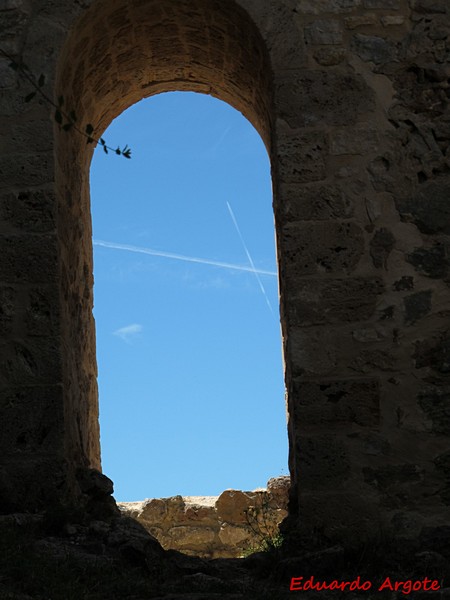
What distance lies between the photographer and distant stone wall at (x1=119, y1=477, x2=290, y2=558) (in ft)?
21.9

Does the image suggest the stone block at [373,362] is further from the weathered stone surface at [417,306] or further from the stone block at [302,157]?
the stone block at [302,157]

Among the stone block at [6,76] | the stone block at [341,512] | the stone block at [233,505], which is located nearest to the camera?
the stone block at [341,512]

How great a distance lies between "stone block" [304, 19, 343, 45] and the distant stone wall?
134 inches

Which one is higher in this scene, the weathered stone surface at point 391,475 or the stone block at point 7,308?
the stone block at point 7,308

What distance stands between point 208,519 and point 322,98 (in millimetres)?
3642

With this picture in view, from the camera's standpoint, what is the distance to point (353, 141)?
4840 mm

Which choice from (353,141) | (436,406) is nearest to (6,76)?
Result: (353,141)

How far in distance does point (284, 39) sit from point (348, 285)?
1530mm

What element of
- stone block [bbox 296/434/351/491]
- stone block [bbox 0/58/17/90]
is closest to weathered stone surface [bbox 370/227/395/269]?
stone block [bbox 296/434/351/491]

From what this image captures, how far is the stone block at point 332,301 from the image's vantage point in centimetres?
462

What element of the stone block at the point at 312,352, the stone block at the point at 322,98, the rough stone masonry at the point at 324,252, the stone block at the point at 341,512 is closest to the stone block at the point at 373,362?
the rough stone masonry at the point at 324,252

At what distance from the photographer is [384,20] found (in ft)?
16.5

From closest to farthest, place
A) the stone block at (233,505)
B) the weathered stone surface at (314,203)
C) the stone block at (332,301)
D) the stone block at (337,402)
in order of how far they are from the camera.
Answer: the stone block at (337,402) < the stone block at (332,301) < the weathered stone surface at (314,203) < the stone block at (233,505)

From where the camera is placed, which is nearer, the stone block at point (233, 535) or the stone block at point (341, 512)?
the stone block at point (341, 512)
